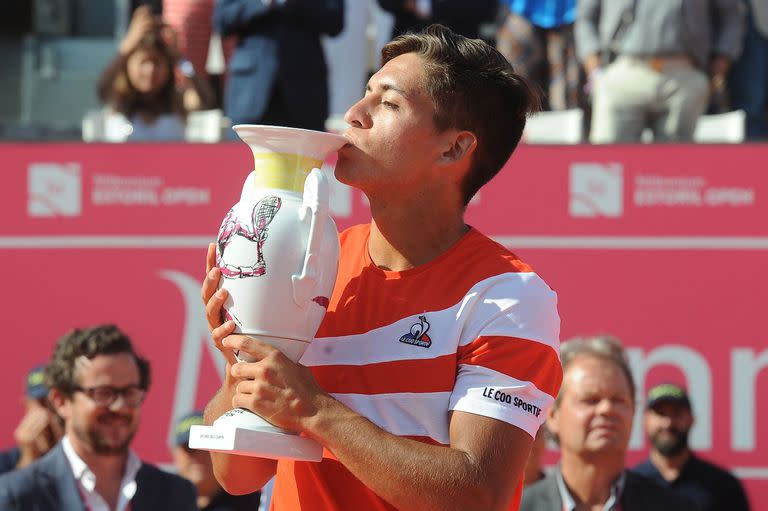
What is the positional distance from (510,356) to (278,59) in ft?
14.7

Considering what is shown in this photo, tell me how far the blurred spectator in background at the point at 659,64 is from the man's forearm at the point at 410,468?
470 centimetres

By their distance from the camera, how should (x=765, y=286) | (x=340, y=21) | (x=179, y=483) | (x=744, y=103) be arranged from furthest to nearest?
1. (x=744, y=103)
2. (x=340, y=21)
3. (x=765, y=286)
4. (x=179, y=483)

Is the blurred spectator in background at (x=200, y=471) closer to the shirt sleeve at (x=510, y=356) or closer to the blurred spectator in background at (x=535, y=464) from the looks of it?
the blurred spectator in background at (x=535, y=464)

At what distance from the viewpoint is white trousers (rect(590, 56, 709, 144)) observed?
22.5ft

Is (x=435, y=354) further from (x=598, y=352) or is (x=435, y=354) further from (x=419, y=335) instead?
(x=598, y=352)

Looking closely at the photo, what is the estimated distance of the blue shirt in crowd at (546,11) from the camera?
7.48m

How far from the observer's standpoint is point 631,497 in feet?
15.8

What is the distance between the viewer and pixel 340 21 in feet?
22.3

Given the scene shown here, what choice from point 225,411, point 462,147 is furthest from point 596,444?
point 225,411

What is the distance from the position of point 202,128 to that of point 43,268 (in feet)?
5.52

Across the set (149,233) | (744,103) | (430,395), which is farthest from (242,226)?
(744,103)

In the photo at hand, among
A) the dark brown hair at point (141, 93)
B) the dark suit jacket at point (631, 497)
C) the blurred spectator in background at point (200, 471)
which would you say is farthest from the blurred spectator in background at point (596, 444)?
the dark brown hair at point (141, 93)

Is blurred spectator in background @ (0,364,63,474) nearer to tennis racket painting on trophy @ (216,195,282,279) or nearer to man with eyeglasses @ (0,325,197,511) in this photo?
man with eyeglasses @ (0,325,197,511)

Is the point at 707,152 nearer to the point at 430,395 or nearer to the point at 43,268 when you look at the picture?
the point at 43,268
